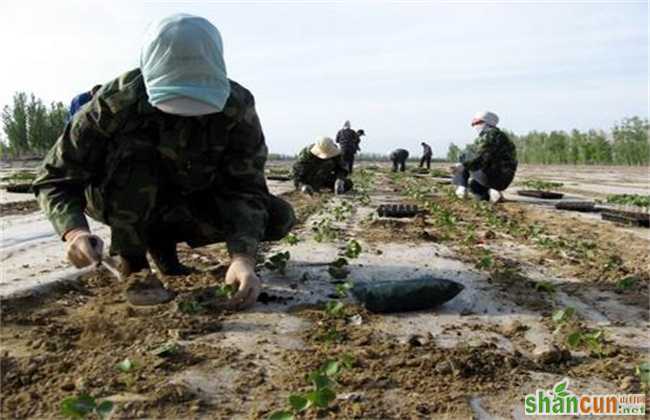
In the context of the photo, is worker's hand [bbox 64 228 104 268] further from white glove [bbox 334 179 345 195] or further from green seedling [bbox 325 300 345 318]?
white glove [bbox 334 179 345 195]

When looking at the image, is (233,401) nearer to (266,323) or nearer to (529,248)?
(266,323)

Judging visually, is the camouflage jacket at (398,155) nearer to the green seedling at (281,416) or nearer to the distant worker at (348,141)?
the distant worker at (348,141)

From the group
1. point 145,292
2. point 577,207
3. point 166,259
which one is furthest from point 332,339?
point 577,207

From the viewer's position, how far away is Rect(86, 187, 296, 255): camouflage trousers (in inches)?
117

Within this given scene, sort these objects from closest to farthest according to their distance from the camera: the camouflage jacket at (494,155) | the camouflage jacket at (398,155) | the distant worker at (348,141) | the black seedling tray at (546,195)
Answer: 1. the camouflage jacket at (494,155)
2. the black seedling tray at (546,195)
3. the distant worker at (348,141)
4. the camouflage jacket at (398,155)

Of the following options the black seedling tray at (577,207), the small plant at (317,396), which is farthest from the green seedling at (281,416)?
the black seedling tray at (577,207)

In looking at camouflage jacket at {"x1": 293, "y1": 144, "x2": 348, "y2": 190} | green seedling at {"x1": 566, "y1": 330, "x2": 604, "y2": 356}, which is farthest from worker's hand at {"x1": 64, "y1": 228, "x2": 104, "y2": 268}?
camouflage jacket at {"x1": 293, "y1": 144, "x2": 348, "y2": 190}

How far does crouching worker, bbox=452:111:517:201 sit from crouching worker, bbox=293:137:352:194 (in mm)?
2100

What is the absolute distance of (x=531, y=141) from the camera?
5328 centimetres

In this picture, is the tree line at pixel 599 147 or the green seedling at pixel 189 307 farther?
the tree line at pixel 599 147

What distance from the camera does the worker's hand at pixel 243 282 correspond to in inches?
103

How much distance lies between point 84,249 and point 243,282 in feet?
2.17

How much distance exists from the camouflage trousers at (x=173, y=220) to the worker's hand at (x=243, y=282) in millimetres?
440

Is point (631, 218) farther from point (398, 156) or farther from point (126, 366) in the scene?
point (398, 156)
